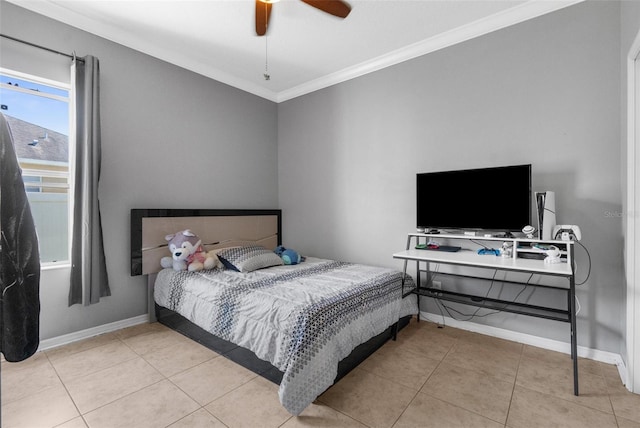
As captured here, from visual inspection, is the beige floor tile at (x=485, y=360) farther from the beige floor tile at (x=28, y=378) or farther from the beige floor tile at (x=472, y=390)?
the beige floor tile at (x=28, y=378)

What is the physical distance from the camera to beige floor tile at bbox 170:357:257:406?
1.93 meters

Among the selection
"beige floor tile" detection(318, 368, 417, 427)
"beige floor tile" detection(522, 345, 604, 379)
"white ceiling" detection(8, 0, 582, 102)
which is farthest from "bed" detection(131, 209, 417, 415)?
"white ceiling" detection(8, 0, 582, 102)

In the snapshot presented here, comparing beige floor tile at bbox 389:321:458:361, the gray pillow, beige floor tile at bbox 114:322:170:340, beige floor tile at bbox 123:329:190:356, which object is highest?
the gray pillow

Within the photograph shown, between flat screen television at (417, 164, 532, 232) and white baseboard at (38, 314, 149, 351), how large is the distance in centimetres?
281

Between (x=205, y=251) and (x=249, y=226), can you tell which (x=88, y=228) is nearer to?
(x=205, y=251)

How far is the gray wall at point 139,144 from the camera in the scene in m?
2.55

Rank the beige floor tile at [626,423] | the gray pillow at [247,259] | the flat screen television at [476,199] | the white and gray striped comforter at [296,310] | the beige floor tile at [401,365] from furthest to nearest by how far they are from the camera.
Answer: the gray pillow at [247,259] < the flat screen television at [476,199] < the beige floor tile at [401,365] < the white and gray striped comforter at [296,310] < the beige floor tile at [626,423]

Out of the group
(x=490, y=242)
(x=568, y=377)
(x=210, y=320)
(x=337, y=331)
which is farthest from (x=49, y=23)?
(x=568, y=377)

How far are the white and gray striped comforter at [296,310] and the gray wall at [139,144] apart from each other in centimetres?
56

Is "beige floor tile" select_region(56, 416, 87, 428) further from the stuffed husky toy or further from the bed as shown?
the stuffed husky toy

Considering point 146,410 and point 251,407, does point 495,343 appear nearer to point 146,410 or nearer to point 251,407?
point 251,407

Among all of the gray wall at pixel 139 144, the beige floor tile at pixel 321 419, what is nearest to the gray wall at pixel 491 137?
the gray wall at pixel 139 144

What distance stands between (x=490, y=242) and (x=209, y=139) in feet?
9.94

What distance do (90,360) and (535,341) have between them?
11.2ft
